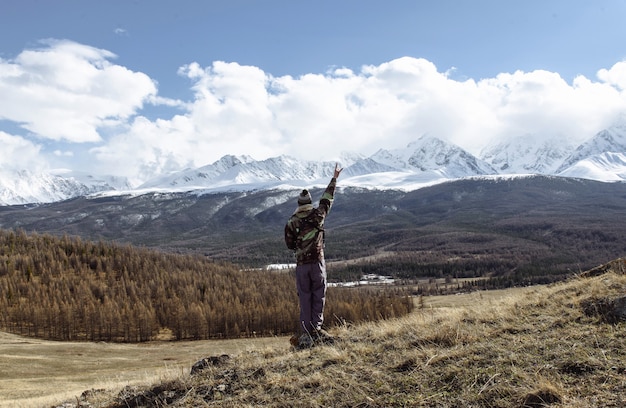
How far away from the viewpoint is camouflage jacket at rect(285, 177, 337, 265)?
11703 mm

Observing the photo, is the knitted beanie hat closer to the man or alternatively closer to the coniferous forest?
the man

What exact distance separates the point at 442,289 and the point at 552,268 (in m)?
49.4

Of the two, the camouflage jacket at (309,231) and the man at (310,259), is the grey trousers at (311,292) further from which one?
the camouflage jacket at (309,231)

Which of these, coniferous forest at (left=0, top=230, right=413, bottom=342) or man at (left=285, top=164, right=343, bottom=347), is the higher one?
man at (left=285, top=164, right=343, bottom=347)

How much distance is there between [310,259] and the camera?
1173cm

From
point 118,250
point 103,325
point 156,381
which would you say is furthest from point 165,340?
point 156,381

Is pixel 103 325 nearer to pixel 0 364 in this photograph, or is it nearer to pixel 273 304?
pixel 273 304

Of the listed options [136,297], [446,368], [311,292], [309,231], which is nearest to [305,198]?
[309,231]

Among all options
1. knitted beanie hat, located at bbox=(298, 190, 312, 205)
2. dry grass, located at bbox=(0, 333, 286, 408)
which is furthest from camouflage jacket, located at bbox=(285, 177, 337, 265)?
dry grass, located at bbox=(0, 333, 286, 408)

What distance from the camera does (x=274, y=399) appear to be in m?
8.40

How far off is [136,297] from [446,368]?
96.2 metres

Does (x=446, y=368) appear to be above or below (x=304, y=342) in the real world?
above

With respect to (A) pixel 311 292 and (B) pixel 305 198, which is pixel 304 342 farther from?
(B) pixel 305 198

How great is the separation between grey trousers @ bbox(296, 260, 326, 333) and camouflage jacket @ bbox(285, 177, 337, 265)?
20 cm
